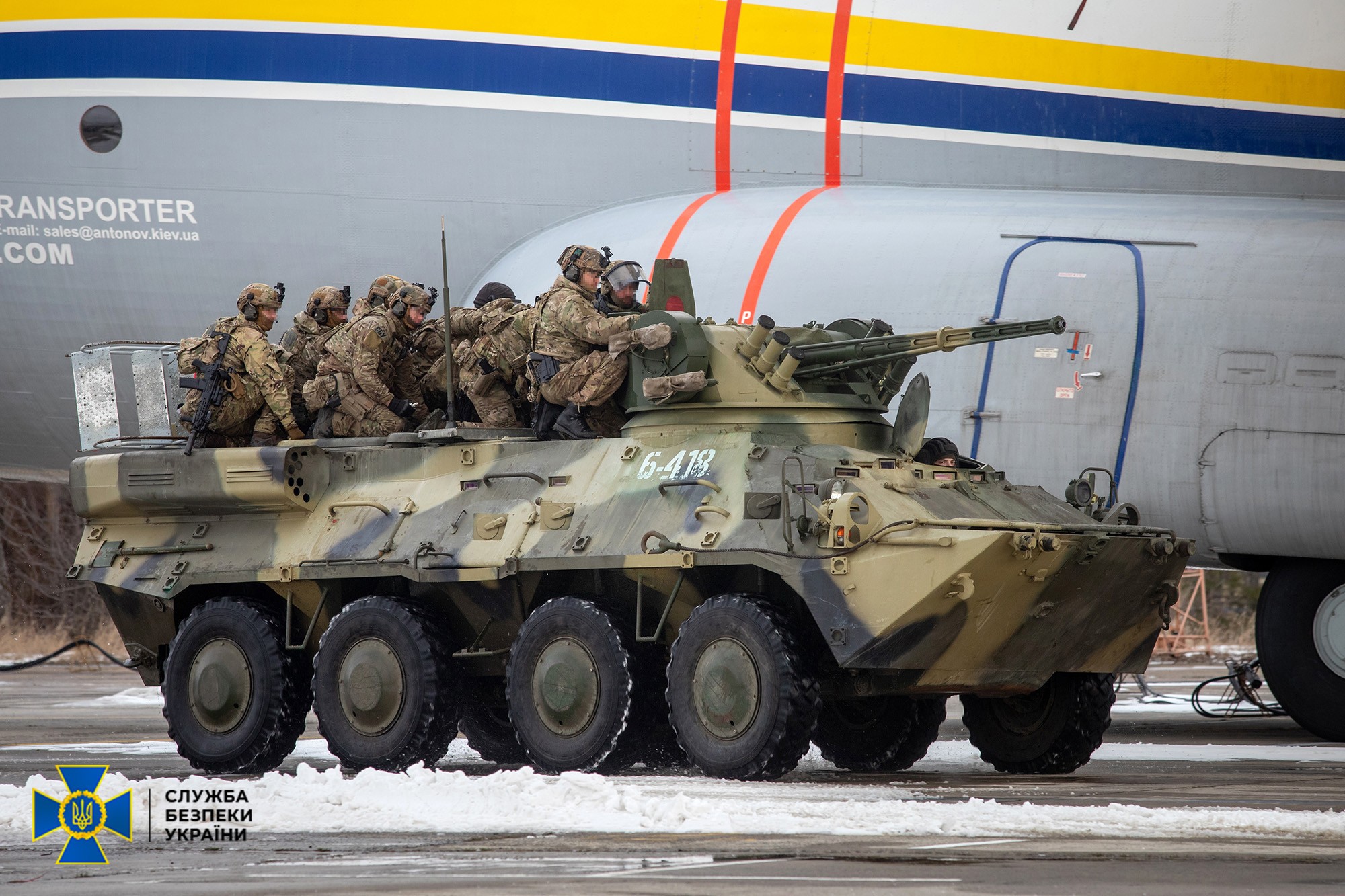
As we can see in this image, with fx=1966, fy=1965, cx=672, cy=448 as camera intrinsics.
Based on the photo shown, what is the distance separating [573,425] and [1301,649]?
5.93 metres

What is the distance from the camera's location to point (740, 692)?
1141 centimetres

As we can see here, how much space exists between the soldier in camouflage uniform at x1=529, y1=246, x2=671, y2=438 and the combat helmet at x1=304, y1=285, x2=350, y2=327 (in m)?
2.42

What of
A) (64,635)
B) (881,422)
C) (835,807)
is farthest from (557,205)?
(64,635)

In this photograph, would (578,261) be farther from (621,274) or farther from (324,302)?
(324,302)

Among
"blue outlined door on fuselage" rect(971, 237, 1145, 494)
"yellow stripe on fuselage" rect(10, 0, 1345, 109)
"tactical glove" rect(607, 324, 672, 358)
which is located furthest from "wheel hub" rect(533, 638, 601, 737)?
"yellow stripe on fuselage" rect(10, 0, 1345, 109)

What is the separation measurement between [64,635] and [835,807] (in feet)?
96.5

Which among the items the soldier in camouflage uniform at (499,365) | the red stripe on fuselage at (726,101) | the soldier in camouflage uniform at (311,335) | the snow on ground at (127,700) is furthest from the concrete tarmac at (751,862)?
the snow on ground at (127,700)

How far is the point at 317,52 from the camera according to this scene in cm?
1794

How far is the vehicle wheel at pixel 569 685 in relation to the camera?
39.5 ft

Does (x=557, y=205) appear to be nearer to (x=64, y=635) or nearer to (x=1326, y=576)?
(x=1326, y=576)

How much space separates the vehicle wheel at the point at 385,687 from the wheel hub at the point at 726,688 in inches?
85.1

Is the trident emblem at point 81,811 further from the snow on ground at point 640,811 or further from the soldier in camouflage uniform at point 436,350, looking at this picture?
the soldier in camouflage uniform at point 436,350

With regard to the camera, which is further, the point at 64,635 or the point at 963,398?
the point at 64,635

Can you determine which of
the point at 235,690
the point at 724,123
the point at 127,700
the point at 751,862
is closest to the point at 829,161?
the point at 724,123
